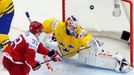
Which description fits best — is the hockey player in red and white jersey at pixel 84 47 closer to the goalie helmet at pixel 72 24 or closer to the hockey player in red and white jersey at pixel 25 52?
the goalie helmet at pixel 72 24

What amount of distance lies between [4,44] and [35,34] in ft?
1.62

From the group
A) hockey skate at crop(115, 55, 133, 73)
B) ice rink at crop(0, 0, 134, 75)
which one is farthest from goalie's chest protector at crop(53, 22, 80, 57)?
hockey skate at crop(115, 55, 133, 73)

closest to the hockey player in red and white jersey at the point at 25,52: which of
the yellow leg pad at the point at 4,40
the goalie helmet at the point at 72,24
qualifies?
the goalie helmet at the point at 72,24

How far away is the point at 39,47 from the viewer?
6.82 ft

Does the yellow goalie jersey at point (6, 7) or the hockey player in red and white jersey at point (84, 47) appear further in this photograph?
the yellow goalie jersey at point (6, 7)

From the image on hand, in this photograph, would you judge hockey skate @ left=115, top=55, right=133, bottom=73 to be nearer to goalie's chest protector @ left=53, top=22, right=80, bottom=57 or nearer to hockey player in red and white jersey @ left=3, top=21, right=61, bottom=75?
goalie's chest protector @ left=53, top=22, right=80, bottom=57

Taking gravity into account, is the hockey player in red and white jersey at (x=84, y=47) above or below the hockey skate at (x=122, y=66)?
above

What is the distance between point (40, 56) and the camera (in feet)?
8.13

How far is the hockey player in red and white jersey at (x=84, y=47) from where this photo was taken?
2.29m

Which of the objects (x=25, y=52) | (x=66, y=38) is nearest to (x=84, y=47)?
(x=66, y=38)

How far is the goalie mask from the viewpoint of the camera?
2.22 meters

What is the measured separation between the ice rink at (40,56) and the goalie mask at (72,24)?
0.24 meters

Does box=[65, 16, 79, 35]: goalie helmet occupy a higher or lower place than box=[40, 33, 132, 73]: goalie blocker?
higher

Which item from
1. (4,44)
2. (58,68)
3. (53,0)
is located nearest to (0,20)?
(4,44)
